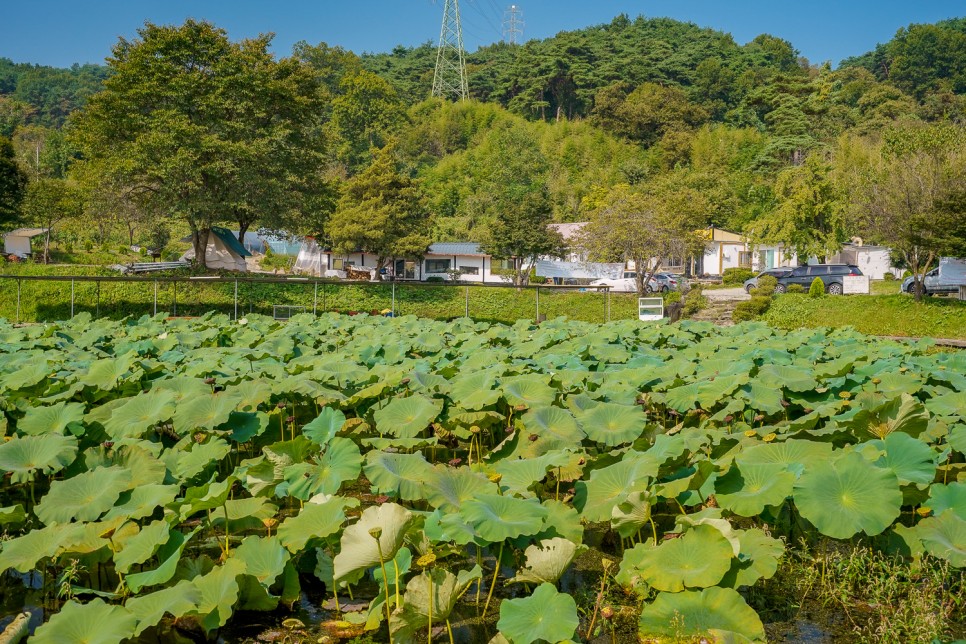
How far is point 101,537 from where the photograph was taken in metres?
2.92

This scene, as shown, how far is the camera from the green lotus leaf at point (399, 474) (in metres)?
3.13

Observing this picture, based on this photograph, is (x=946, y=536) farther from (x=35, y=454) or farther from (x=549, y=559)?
(x=35, y=454)

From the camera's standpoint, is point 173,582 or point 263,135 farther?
point 263,135

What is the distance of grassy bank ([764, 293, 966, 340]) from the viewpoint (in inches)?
785

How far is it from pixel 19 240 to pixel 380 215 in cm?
2029

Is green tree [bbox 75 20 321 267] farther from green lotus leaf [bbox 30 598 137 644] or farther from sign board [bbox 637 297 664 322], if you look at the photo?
green lotus leaf [bbox 30 598 137 644]

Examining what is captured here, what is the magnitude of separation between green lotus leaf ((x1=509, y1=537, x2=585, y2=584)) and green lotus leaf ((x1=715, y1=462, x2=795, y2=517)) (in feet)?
2.37

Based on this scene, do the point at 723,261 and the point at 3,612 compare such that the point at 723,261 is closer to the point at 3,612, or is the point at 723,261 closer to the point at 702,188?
the point at 702,188

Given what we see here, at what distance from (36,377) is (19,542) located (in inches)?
122

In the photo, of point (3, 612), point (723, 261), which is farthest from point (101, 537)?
point (723, 261)

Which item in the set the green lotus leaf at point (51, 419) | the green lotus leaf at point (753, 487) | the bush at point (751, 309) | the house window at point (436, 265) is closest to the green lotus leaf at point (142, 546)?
the green lotus leaf at point (51, 419)

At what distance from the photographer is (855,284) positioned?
1050 inches

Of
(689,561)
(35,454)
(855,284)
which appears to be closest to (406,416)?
(35,454)

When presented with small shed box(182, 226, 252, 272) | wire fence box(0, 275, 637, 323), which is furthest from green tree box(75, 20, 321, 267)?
small shed box(182, 226, 252, 272)
